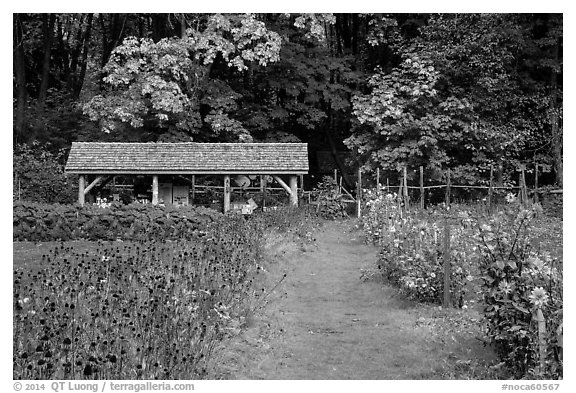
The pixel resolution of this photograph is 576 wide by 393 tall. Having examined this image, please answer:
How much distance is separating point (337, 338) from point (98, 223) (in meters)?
8.47

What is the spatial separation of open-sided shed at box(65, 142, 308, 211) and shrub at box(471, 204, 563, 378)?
45.9ft

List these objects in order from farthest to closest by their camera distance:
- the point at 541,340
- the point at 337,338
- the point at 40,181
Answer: the point at 40,181, the point at 337,338, the point at 541,340

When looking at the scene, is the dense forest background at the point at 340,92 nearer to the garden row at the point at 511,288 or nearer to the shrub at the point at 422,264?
the shrub at the point at 422,264

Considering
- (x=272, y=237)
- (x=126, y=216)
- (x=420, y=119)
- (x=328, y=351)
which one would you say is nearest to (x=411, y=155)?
(x=420, y=119)

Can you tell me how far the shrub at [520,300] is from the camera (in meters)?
5.71

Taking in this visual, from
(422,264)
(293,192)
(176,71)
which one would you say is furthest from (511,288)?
(176,71)

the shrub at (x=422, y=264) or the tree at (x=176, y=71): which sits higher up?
the tree at (x=176, y=71)

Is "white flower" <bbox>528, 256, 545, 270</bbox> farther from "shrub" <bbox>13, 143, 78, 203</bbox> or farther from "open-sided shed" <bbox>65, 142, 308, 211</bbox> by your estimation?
"shrub" <bbox>13, 143, 78, 203</bbox>

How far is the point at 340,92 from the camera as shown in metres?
28.5

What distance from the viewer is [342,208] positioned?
77.2ft

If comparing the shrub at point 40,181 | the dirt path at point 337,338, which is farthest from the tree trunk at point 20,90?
the dirt path at point 337,338

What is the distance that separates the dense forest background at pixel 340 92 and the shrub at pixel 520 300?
59.0 ft

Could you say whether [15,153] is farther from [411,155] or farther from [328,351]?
[328,351]

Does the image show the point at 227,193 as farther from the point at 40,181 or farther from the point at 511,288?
the point at 511,288
